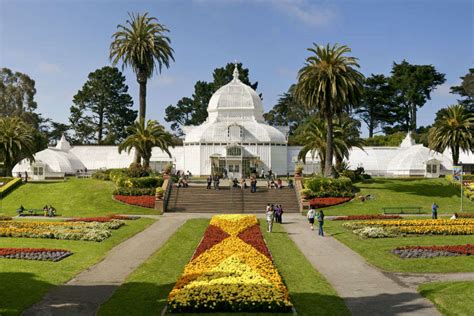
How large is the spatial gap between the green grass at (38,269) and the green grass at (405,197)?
2255 centimetres

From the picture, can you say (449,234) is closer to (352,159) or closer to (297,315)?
(297,315)

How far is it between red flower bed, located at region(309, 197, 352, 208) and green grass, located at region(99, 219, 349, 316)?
17733 mm

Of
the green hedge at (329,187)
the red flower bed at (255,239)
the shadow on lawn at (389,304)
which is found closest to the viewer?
the shadow on lawn at (389,304)

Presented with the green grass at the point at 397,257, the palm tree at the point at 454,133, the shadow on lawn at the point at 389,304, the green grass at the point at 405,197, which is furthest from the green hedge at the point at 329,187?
the shadow on lawn at the point at 389,304

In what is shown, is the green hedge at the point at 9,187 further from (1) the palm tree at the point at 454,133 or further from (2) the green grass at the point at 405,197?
(1) the palm tree at the point at 454,133

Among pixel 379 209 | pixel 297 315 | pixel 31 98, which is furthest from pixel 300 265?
pixel 31 98

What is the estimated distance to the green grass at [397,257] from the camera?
68.3ft

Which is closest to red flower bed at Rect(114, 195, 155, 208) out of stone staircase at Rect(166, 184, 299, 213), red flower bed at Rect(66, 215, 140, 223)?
stone staircase at Rect(166, 184, 299, 213)

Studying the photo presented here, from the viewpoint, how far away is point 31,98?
10431 cm

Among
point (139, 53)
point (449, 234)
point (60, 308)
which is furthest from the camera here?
point (139, 53)

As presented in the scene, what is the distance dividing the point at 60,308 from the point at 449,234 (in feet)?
76.6

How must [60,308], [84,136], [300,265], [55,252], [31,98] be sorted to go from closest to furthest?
[60,308] < [300,265] < [55,252] < [31,98] < [84,136]

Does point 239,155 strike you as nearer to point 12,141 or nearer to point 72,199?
point 72,199

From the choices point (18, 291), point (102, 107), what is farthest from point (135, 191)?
point (102, 107)
